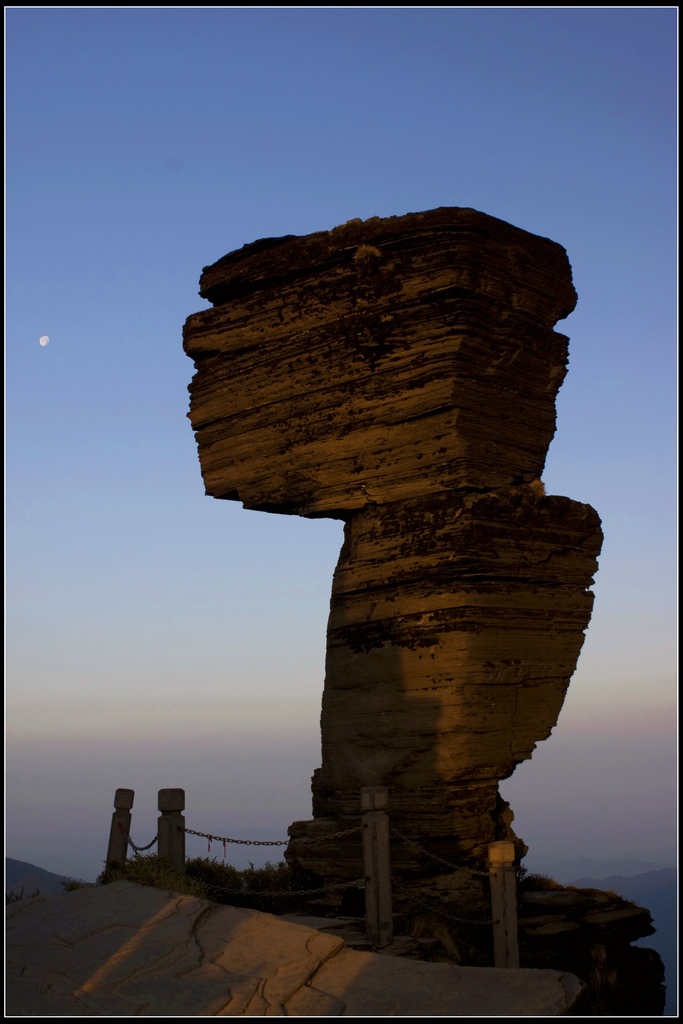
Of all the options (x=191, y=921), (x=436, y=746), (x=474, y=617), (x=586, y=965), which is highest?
(x=474, y=617)

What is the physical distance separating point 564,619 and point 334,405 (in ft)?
13.4

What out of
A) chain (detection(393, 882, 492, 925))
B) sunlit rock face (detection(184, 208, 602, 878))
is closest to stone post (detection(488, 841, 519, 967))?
chain (detection(393, 882, 492, 925))

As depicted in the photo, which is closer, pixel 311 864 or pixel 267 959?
pixel 267 959

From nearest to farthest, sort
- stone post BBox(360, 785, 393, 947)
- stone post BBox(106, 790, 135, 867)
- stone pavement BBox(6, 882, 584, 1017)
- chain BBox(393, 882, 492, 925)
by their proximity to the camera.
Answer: stone pavement BBox(6, 882, 584, 1017)
stone post BBox(360, 785, 393, 947)
chain BBox(393, 882, 492, 925)
stone post BBox(106, 790, 135, 867)

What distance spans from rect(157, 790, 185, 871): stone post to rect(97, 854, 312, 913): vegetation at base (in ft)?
0.47

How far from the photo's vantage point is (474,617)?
13.4 meters

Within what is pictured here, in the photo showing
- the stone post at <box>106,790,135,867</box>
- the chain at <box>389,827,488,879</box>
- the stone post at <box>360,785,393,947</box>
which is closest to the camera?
the stone post at <box>360,785,393,947</box>

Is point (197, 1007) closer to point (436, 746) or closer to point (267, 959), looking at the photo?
point (267, 959)

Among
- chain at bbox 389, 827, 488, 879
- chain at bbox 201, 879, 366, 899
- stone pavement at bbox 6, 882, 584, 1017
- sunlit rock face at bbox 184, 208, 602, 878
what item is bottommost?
stone pavement at bbox 6, 882, 584, 1017

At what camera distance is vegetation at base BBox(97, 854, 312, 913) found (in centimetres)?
1348

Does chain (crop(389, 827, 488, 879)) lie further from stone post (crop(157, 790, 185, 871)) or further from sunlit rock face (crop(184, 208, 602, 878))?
stone post (crop(157, 790, 185, 871))

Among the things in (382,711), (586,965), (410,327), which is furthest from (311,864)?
(410,327)

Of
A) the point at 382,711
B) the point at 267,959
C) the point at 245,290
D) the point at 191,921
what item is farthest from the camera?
the point at 245,290

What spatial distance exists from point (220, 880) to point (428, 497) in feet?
19.3
